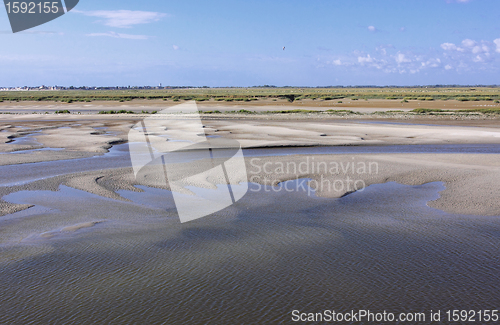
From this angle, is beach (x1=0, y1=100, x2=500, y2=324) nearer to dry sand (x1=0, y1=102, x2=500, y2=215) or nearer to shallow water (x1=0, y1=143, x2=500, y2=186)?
dry sand (x1=0, y1=102, x2=500, y2=215)

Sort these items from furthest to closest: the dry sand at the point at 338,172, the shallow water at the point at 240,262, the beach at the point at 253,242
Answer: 1. the dry sand at the point at 338,172
2. the beach at the point at 253,242
3. the shallow water at the point at 240,262

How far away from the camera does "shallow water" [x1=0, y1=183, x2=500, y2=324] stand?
18.6 feet

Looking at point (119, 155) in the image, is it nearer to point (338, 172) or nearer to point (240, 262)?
point (338, 172)

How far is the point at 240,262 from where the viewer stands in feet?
23.2

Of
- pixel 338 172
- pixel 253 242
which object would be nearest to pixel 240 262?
pixel 253 242

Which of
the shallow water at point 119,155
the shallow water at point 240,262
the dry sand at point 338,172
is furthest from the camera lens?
the shallow water at point 119,155

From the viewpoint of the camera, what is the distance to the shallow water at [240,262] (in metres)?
5.66

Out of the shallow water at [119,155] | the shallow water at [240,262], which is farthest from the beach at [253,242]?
the shallow water at [119,155]

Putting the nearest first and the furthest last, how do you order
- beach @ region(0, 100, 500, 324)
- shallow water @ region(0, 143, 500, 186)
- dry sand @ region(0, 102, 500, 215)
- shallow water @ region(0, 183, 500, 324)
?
shallow water @ region(0, 183, 500, 324) → beach @ region(0, 100, 500, 324) → dry sand @ region(0, 102, 500, 215) → shallow water @ region(0, 143, 500, 186)

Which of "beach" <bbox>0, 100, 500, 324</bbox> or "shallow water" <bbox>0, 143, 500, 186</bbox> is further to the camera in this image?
"shallow water" <bbox>0, 143, 500, 186</bbox>

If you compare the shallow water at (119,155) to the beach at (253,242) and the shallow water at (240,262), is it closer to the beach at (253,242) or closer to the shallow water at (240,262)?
the beach at (253,242)

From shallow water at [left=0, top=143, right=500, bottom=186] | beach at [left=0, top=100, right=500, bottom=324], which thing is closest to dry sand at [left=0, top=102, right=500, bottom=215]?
beach at [left=0, top=100, right=500, bottom=324]

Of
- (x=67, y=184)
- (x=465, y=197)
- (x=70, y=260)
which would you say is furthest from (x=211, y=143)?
(x=70, y=260)

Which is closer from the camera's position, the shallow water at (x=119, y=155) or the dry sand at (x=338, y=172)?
the dry sand at (x=338, y=172)
